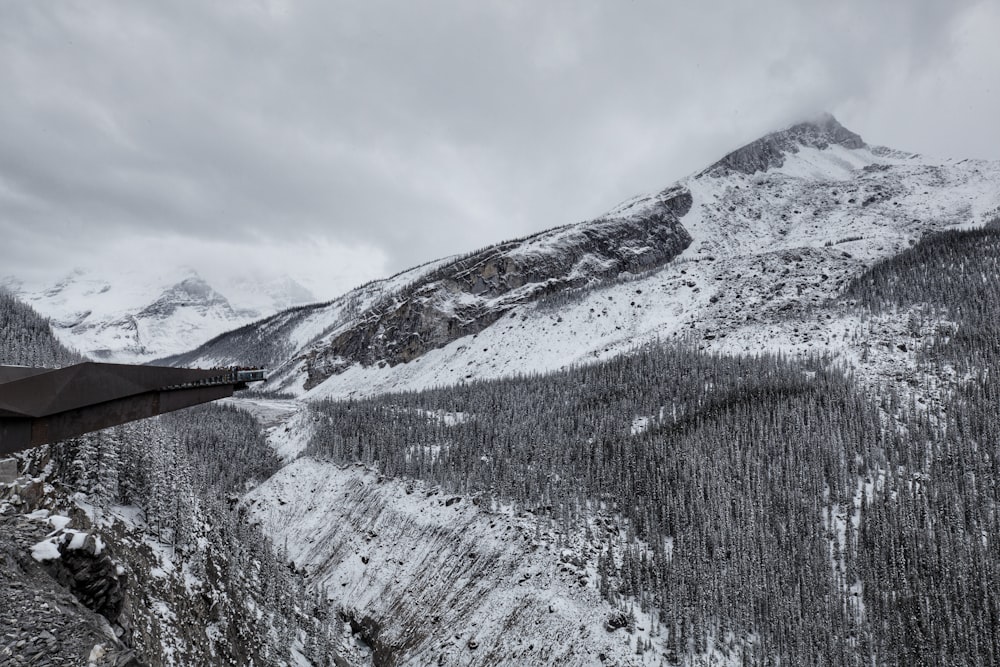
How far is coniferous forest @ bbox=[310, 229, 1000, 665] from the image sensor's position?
102ft

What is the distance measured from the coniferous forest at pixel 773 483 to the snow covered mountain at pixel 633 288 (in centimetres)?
2535

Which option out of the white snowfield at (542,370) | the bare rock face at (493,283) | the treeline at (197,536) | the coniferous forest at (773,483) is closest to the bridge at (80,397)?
the treeline at (197,536)

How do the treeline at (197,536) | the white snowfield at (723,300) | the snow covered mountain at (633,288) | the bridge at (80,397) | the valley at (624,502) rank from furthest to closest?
the snow covered mountain at (633,288) → the white snowfield at (723,300) → the valley at (624,502) → the treeline at (197,536) → the bridge at (80,397)

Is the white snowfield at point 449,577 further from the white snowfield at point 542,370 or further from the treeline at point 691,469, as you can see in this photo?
the treeline at point 691,469

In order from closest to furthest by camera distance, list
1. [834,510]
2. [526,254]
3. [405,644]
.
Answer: [405,644] < [834,510] < [526,254]

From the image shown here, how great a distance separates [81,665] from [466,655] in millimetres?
27774

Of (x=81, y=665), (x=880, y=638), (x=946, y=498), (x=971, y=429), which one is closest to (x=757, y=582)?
(x=880, y=638)

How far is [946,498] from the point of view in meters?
38.3

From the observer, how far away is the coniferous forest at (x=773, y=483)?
30.9m

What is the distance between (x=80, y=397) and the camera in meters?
14.0

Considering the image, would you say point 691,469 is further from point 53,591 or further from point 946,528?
point 53,591

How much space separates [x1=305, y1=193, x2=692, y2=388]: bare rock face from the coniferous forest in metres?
71.6

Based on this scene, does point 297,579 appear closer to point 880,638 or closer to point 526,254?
point 880,638

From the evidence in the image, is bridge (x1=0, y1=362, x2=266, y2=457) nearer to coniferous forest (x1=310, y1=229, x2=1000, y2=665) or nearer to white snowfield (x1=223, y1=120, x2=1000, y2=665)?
white snowfield (x1=223, y1=120, x2=1000, y2=665)
